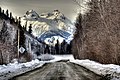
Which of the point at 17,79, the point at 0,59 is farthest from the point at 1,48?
the point at 17,79

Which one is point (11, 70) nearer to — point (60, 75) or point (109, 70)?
point (109, 70)

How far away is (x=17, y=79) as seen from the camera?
18.1 m

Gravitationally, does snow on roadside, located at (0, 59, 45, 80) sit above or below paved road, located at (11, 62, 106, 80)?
above

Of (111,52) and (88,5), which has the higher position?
(88,5)

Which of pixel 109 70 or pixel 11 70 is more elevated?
pixel 11 70

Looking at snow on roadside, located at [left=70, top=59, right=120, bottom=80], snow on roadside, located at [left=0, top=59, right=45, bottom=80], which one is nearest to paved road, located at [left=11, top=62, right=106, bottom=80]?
snow on roadside, located at [left=70, top=59, right=120, bottom=80]

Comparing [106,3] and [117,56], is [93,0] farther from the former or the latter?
A: [117,56]

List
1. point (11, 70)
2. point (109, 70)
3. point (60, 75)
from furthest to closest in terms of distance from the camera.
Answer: point (11, 70) → point (109, 70) → point (60, 75)

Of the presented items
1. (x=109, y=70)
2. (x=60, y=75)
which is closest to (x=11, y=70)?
(x=109, y=70)

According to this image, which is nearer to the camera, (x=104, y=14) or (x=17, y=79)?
(x=17, y=79)

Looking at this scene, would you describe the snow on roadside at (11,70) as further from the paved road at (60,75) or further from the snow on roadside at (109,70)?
the snow on roadside at (109,70)

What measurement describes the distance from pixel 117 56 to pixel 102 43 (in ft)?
26.6

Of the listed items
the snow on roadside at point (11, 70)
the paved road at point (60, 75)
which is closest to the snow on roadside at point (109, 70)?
the paved road at point (60, 75)

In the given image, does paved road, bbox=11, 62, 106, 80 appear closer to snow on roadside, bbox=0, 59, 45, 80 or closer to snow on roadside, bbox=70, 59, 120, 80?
snow on roadside, bbox=70, 59, 120, 80
